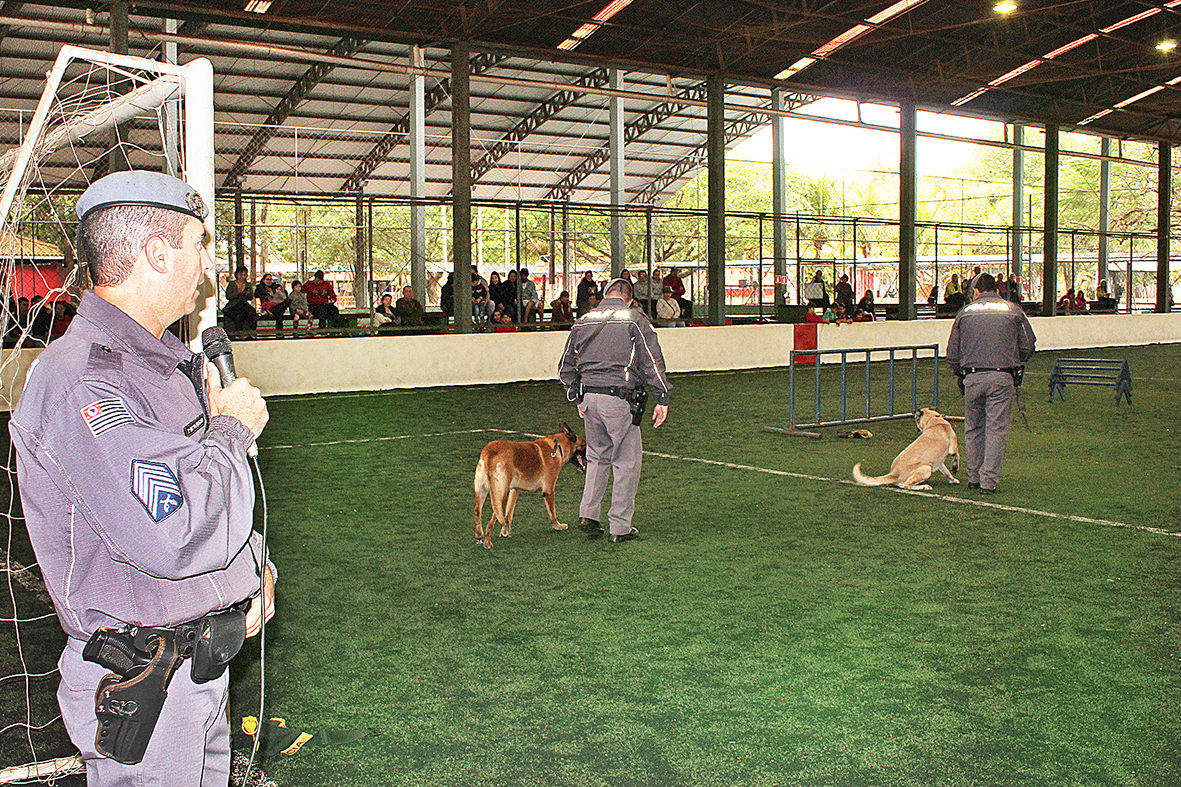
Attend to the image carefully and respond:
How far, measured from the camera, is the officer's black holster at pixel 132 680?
82.1 inches

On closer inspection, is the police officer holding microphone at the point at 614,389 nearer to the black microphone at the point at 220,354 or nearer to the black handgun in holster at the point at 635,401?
the black handgun in holster at the point at 635,401

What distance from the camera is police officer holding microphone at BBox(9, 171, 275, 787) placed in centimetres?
197

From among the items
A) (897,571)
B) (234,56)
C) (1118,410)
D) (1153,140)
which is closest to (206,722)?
(897,571)

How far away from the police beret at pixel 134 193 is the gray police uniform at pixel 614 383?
493 centimetres

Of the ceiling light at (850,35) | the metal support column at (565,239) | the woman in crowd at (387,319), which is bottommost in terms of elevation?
the woman in crowd at (387,319)

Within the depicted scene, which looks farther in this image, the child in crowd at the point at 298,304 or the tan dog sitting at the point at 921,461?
the child in crowd at the point at 298,304

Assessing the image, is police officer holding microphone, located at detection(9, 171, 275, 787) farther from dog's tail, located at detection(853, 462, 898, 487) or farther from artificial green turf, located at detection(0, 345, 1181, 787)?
dog's tail, located at detection(853, 462, 898, 487)

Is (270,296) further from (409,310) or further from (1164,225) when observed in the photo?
(1164,225)

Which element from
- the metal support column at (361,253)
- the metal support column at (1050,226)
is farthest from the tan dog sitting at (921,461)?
the metal support column at (1050,226)

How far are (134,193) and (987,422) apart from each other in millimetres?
7923

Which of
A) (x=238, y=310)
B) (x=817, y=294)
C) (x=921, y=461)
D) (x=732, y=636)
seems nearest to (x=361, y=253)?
(x=238, y=310)

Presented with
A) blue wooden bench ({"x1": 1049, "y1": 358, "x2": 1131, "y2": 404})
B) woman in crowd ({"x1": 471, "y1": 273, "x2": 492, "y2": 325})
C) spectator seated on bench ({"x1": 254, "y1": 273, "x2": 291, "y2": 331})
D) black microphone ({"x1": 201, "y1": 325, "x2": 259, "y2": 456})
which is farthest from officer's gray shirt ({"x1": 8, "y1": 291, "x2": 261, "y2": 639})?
woman in crowd ({"x1": 471, "y1": 273, "x2": 492, "y2": 325})

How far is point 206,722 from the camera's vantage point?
2.27 metres

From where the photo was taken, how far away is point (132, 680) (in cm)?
210
